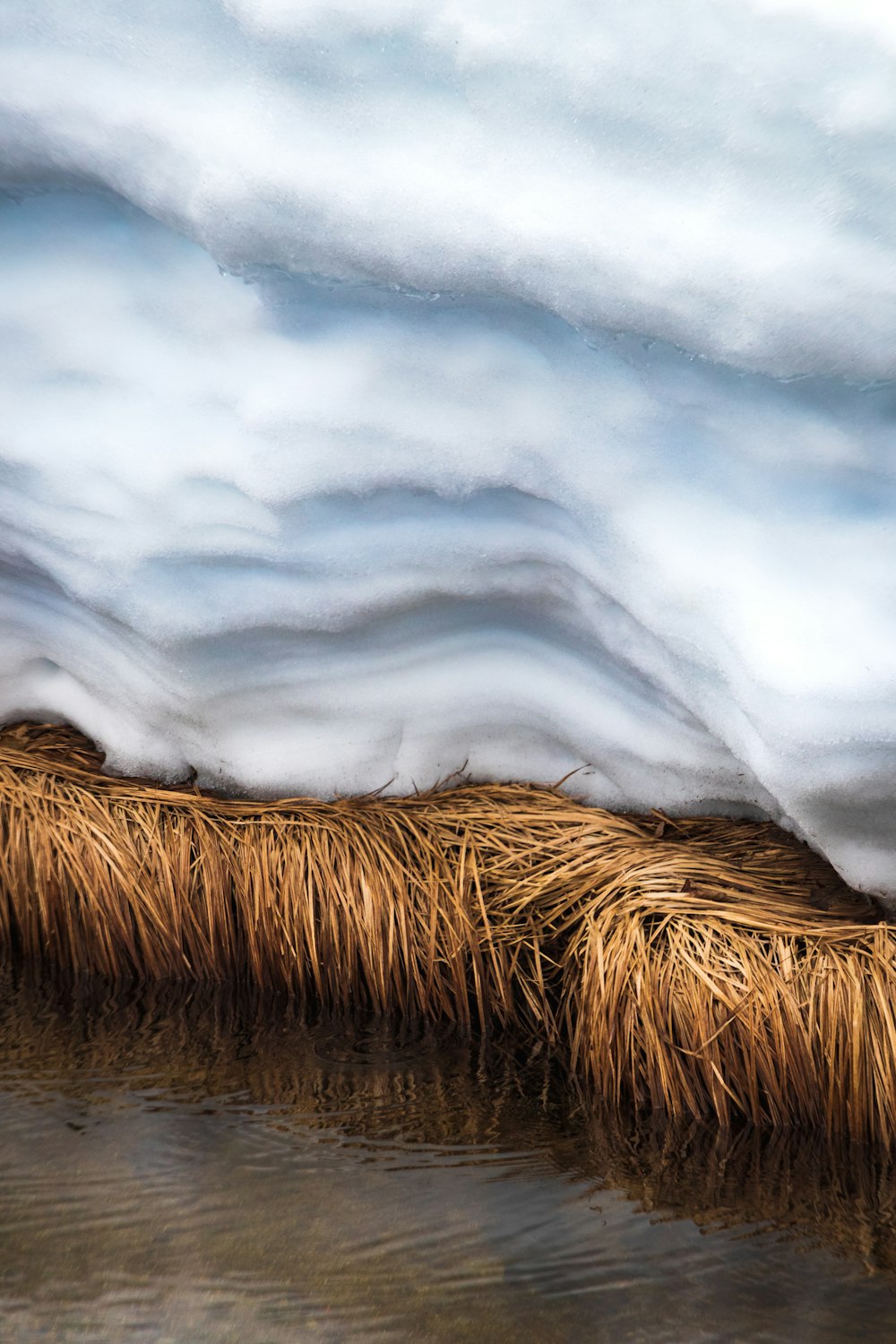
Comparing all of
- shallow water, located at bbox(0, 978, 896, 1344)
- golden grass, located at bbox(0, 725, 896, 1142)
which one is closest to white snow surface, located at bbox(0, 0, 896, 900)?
golden grass, located at bbox(0, 725, 896, 1142)

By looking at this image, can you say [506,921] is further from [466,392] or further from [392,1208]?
[466,392]

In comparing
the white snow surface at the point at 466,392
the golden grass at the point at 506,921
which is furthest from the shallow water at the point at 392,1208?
the white snow surface at the point at 466,392

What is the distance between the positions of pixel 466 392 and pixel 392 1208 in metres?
0.77

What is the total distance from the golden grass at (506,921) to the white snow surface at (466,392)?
72 mm

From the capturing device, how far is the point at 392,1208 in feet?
3.52

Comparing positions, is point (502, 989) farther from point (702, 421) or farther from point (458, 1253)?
point (702, 421)

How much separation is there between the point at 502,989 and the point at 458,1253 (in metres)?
0.34

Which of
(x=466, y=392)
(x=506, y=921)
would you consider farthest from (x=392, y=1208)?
(x=466, y=392)

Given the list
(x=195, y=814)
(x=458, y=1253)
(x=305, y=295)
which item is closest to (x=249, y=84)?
(x=305, y=295)

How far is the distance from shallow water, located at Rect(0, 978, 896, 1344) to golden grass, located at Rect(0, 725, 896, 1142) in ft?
0.20

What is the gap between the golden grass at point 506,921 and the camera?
114 centimetres

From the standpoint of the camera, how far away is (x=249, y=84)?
1171 mm

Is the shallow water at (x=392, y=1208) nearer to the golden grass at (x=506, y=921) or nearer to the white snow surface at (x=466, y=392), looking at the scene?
the golden grass at (x=506, y=921)

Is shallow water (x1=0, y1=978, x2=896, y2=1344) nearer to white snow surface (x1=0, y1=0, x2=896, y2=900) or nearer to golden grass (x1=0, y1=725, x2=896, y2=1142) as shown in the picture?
golden grass (x1=0, y1=725, x2=896, y2=1142)
